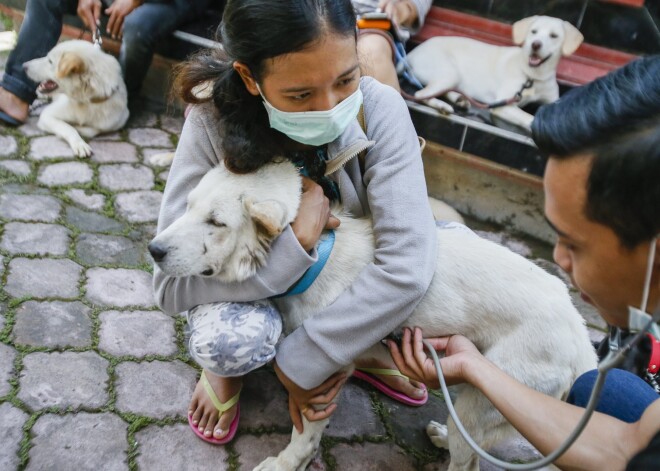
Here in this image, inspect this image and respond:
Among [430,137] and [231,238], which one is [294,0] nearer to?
[231,238]

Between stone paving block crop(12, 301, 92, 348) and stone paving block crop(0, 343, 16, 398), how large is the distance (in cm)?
6

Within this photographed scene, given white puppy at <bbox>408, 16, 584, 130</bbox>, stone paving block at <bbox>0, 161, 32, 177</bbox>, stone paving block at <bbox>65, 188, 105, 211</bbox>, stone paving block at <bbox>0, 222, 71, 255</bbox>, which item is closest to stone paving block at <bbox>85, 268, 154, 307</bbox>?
stone paving block at <bbox>0, 222, 71, 255</bbox>

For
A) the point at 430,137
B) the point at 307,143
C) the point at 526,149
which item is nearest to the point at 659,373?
the point at 307,143

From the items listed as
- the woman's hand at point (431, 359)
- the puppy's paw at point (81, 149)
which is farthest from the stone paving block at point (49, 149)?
the woman's hand at point (431, 359)

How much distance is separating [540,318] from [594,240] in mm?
660

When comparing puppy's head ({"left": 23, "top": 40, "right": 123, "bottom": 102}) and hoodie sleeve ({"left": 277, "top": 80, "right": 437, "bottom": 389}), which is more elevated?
hoodie sleeve ({"left": 277, "top": 80, "right": 437, "bottom": 389})

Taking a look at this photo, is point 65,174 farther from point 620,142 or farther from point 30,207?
point 620,142

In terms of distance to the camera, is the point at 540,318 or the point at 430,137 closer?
the point at 540,318

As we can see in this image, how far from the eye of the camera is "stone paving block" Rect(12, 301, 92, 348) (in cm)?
246

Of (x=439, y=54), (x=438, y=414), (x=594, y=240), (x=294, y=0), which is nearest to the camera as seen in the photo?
(x=594, y=240)

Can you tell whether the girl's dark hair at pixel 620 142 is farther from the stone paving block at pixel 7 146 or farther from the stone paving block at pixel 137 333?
the stone paving block at pixel 7 146

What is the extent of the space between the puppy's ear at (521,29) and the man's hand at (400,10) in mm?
761

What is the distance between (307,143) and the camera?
202cm

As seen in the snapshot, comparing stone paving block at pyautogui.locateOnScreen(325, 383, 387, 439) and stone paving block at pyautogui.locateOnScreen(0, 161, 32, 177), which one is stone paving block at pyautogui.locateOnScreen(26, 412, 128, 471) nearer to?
stone paving block at pyautogui.locateOnScreen(325, 383, 387, 439)
